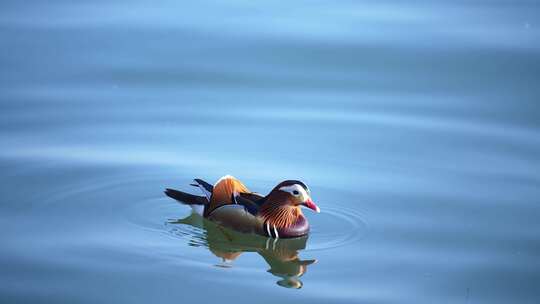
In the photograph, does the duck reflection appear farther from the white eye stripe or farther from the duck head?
the white eye stripe

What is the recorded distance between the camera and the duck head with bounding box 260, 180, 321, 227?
11016 mm

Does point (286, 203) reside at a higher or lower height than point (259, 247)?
higher

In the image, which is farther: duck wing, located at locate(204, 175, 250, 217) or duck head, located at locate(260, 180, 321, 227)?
duck wing, located at locate(204, 175, 250, 217)

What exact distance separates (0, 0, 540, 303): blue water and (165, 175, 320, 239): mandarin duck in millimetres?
152

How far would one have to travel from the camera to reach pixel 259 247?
36.0 feet

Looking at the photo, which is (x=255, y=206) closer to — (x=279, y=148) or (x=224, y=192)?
(x=224, y=192)

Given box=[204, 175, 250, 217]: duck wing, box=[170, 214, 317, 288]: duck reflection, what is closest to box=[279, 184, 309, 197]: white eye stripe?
box=[170, 214, 317, 288]: duck reflection

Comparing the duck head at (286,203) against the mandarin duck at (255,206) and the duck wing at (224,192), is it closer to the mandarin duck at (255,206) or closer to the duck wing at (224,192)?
the mandarin duck at (255,206)

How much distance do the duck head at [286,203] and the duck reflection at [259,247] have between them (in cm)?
20

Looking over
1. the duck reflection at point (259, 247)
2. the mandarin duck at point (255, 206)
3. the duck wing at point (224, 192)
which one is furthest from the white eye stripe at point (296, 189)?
the duck wing at point (224, 192)

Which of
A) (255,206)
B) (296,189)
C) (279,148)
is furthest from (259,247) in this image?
(279,148)

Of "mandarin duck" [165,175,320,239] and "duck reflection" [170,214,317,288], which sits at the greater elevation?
"mandarin duck" [165,175,320,239]

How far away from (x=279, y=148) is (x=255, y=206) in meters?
1.92

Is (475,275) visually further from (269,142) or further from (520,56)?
(520,56)
